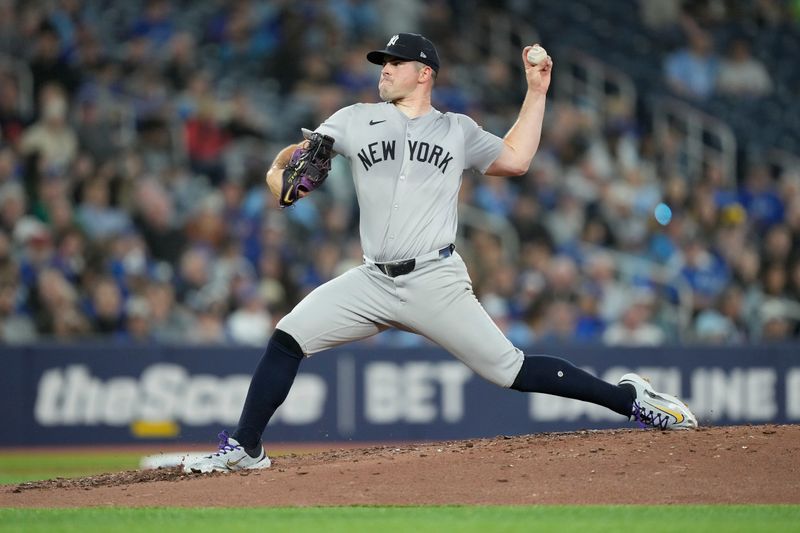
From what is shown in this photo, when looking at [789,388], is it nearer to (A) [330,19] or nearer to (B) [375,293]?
(A) [330,19]

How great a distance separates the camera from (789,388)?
14.0 meters

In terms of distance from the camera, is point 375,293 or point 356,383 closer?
point 375,293

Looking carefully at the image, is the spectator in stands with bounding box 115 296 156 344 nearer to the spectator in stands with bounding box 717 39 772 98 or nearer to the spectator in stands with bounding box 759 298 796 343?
the spectator in stands with bounding box 759 298 796 343

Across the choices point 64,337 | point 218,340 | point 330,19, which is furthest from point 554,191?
point 64,337

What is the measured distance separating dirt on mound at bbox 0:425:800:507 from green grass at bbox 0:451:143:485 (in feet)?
11.7

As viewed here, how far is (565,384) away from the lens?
698 cm

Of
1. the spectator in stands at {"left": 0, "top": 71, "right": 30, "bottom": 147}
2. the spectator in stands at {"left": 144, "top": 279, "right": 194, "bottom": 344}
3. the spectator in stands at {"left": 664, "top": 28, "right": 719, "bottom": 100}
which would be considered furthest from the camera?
the spectator in stands at {"left": 664, "top": 28, "right": 719, "bottom": 100}

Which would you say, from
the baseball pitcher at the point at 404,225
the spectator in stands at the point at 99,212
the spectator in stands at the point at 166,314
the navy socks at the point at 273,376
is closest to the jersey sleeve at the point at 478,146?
the baseball pitcher at the point at 404,225

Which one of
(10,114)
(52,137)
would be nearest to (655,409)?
(52,137)

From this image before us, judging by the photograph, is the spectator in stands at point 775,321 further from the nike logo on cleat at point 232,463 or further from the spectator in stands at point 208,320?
the nike logo on cleat at point 232,463

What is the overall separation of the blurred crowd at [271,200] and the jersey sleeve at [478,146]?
22.2ft

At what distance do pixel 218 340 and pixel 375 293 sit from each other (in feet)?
22.9

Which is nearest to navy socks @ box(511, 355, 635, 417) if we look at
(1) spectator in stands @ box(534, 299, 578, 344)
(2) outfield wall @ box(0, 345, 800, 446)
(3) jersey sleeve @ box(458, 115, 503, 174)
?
(3) jersey sleeve @ box(458, 115, 503, 174)

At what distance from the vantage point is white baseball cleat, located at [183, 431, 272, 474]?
7.00 m
